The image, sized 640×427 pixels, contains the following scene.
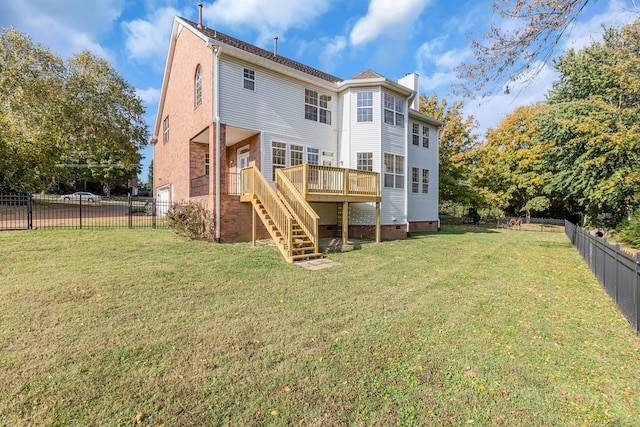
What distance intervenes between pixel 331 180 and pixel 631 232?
14.4 m

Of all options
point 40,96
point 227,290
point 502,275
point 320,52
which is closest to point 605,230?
point 502,275

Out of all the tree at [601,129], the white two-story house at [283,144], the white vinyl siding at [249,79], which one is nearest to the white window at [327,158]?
the white two-story house at [283,144]

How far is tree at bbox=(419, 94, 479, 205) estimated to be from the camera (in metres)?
25.5

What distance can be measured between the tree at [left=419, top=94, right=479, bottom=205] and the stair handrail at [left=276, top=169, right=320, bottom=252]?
18995mm

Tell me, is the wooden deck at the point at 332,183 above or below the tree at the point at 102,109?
below

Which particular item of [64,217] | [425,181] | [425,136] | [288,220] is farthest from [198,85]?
[425,181]

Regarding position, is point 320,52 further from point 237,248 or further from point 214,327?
point 214,327

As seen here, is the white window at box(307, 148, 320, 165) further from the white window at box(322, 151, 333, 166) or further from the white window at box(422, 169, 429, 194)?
the white window at box(422, 169, 429, 194)

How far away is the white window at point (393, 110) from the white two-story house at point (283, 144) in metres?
0.05

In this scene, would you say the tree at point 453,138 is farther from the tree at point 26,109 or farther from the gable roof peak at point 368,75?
the tree at point 26,109

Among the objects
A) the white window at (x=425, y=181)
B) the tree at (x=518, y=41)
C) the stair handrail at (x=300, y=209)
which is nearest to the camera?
the tree at (x=518, y=41)

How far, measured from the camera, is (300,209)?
31.4 feet

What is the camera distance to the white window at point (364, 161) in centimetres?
1394

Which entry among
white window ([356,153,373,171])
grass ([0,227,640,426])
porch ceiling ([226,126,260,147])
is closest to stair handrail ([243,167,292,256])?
grass ([0,227,640,426])
